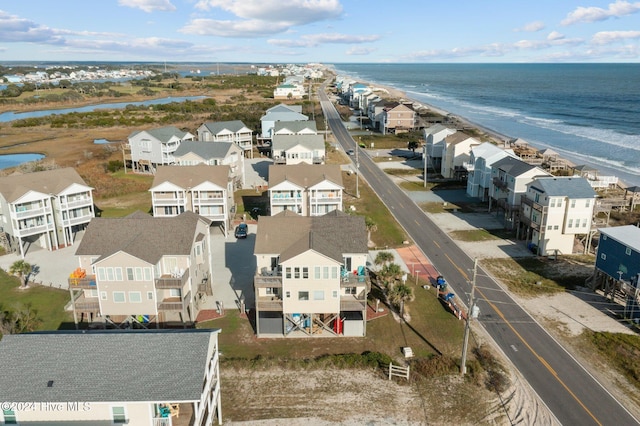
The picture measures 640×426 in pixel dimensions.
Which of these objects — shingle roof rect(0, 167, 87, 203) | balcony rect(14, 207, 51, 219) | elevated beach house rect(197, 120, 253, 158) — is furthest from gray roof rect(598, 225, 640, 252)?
elevated beach house rect(197, 120, 253, 158)

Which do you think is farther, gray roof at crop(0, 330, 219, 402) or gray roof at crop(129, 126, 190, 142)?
gray roof at crop(129, 126, 190, 142)

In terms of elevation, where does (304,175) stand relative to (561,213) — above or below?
above

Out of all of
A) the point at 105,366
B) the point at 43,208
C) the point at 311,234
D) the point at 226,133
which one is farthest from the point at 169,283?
A: the point at 226,133

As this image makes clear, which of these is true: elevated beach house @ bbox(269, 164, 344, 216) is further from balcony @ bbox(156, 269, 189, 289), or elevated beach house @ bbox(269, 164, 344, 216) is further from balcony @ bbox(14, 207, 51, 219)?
balcony @ bbox(14, 207, 51, 219)

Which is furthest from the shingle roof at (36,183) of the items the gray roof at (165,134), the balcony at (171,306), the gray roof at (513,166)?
the gray roof at (513,166)

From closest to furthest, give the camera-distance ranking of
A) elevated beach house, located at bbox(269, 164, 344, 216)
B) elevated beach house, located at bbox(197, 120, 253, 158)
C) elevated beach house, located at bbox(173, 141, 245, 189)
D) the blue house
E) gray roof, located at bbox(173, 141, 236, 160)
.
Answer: the blue house < elevated beach house, located at bbox(269, 164, 344, 216) < elevated beach house, located at bbox(173, 141, 245, 189) < gray roof, located at bbox(173, 141, 236, 160) < elevated beach house, located at bbox(197, 120, 253, 158)

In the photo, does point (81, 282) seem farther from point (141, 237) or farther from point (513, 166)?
point (513, 166)
